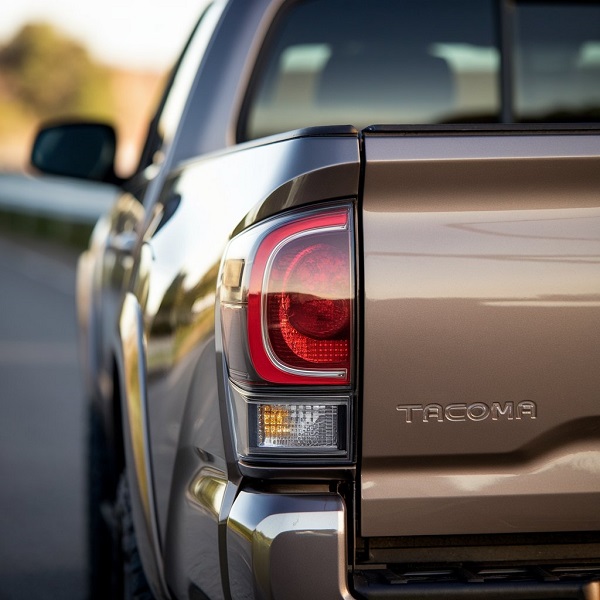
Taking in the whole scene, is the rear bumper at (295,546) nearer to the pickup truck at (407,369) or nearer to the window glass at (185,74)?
the pickup truck at (407,369)

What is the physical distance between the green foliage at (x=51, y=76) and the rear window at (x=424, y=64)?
9572 centimetres

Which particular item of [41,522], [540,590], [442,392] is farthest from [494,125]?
[41,522]

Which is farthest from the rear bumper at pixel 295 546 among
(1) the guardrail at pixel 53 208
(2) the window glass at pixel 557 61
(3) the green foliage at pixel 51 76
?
(3) the green foliage at pixel 51 76

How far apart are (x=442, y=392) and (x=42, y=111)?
105m

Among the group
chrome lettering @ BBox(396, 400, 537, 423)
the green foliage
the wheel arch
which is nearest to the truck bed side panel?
chrome lettering @ BBox(396, 400, 537, 423)

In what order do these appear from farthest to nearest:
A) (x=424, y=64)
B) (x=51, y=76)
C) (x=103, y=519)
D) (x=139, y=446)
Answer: (x=51, y=76) < (x=103, y=519) < (x=424, y=64) < (x=139, y=446)

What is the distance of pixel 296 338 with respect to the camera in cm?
229

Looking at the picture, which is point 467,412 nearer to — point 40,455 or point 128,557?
point 128,557

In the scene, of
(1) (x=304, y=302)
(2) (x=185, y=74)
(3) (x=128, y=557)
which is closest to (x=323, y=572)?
(1) (x=304, y=302)

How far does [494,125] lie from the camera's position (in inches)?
90.0

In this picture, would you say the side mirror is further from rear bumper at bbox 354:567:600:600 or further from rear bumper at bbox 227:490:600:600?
rear bumper at bbox 354:567:600:600

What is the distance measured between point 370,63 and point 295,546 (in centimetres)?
201

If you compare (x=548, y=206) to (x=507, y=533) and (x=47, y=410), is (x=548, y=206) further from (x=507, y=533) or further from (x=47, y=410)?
(x=47, y=410)

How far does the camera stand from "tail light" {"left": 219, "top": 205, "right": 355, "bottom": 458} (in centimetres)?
224
